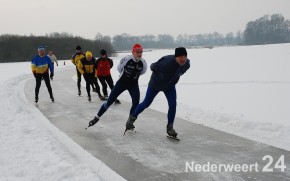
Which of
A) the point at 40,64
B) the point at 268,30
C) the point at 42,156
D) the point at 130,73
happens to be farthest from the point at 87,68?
the point at 268,30

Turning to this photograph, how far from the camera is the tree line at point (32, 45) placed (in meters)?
70.9

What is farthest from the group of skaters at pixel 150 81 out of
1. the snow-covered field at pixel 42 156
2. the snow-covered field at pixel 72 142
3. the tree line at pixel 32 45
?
the tree line at pixel 32 45

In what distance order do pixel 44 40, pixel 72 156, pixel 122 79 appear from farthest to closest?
pixel 44 40
pixel 122 79
pixel 72 156

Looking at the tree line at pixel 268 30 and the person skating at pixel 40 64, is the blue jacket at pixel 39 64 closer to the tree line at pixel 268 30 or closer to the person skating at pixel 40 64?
the person skating at pixel 40 64

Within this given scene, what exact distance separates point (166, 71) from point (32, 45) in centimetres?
7499

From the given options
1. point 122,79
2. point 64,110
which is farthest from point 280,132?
point 64,110

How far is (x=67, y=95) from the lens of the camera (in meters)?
12.2

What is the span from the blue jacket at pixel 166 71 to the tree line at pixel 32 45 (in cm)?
7144

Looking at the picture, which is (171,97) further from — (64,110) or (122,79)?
(64,110)

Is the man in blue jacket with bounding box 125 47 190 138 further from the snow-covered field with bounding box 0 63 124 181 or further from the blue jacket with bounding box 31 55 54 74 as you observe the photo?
the blue jacket with bounding box 31 55 54 74

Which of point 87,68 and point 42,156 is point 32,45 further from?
point 42,156

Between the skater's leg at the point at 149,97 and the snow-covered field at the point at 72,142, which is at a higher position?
the skater's leg at the point at 149,97

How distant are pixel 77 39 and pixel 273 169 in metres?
83.9

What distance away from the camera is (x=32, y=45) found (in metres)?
74.9
